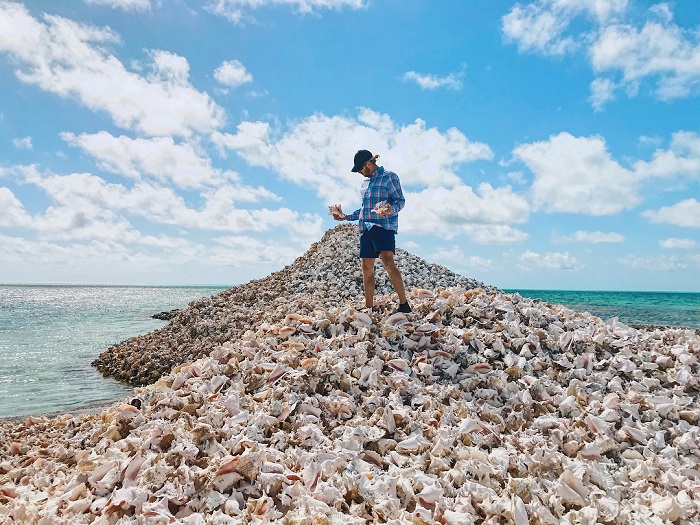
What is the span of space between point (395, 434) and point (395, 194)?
266cm

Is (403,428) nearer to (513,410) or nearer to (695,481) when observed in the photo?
(513,410)

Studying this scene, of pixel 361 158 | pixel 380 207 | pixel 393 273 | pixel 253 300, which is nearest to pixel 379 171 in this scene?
pixel 361 158

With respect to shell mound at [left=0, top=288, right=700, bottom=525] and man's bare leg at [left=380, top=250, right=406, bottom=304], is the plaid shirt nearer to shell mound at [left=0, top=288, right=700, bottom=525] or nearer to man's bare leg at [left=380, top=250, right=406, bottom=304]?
man's bare leg at [left=380, top=250, right=406, bottom=304]

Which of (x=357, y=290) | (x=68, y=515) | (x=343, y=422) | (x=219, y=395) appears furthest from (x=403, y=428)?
(x=357, y=290)

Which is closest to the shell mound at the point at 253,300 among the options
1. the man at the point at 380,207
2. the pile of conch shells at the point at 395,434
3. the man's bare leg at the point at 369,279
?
the man's bare leg at the point at 369,279

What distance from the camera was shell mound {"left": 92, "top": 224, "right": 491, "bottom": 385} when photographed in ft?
33.5

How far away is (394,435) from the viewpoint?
3.26 m

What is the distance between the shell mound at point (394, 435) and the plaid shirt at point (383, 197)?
38.6 inches

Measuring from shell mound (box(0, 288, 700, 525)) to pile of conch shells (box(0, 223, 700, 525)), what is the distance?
1 cm

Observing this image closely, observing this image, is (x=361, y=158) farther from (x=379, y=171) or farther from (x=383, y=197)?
(x=383, y=197)

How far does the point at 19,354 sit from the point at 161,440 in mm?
11602

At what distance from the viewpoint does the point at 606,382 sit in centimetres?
410

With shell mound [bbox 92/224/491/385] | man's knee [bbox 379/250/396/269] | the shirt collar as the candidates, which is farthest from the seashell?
shell mound [bbox 92/224/491/385]

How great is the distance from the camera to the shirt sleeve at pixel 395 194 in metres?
5.17
